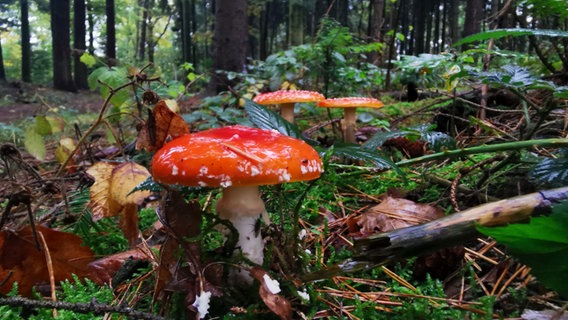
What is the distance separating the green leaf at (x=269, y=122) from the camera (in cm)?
155

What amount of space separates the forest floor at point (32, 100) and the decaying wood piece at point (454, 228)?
38.9 ft

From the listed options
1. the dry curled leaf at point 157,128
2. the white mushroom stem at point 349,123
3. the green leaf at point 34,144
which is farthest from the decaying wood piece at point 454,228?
the white mushroom stem at point 349,123

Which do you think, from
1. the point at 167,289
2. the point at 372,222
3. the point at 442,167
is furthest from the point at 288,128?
the point at 442,167

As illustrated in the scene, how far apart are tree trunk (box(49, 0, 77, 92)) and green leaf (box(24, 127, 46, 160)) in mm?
15577

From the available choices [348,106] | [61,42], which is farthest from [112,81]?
[61,42]

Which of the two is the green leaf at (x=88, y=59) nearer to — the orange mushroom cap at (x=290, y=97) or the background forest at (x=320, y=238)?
the background forest at (x=320, y=238)

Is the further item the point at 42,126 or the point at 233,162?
the point at 42,126

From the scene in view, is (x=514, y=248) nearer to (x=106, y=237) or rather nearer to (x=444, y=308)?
(x=444, y=308)

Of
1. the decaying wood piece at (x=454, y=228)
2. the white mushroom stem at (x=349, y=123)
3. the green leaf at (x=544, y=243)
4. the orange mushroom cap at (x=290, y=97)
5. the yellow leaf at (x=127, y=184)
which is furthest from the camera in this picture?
the white mushroom stem at (x=349, y=123)

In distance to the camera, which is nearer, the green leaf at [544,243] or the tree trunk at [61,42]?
the green leaf at [544,243]

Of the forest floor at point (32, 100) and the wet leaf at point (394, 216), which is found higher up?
the forest floor at point (32, 100)

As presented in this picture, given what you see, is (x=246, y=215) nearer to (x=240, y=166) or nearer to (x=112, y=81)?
(x=240, y=166)

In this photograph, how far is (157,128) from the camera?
1.66 metres

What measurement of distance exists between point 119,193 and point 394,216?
3.95 feet
